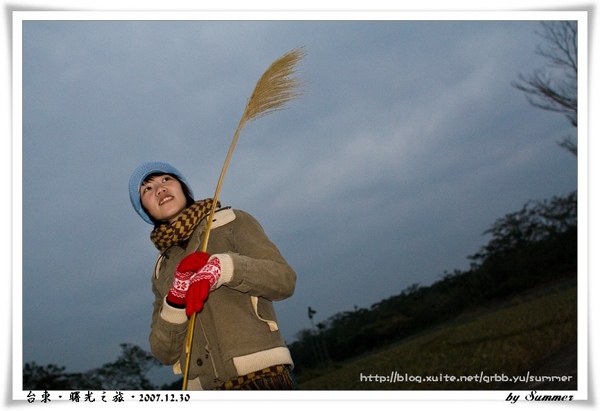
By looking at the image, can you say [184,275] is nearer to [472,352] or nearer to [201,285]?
[201,285]

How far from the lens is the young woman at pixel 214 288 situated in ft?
7.04

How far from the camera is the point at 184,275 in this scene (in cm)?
219

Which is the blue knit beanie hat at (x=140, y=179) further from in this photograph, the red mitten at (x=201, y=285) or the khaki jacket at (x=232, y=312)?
the red mitten at (x=201, y=285)

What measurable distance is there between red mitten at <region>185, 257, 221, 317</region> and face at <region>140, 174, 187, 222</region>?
0.40 meters

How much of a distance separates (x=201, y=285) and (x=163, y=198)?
1.83 feet

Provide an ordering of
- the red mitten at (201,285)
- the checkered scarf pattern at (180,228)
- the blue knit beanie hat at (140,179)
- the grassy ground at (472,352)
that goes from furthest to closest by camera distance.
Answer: the grassy ground at (472,352), the blue knit beanie hat at (140,179), the checkered scarf pattern at (180,228), the red mitten at (201,285)

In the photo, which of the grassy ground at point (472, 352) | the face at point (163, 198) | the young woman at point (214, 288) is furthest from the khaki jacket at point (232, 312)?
the grassy ground at point (472, 352)

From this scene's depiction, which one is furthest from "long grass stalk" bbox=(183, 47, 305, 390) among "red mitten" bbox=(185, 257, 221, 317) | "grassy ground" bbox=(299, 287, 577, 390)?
"grassy ground" bbox=(299, 287, 577, 390)

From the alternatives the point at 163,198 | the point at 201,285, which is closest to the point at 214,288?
the point at 201,285

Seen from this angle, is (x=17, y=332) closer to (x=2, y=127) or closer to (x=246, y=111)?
(x=2, y=127)

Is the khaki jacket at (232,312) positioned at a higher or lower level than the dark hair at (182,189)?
lower

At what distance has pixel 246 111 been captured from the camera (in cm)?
284
